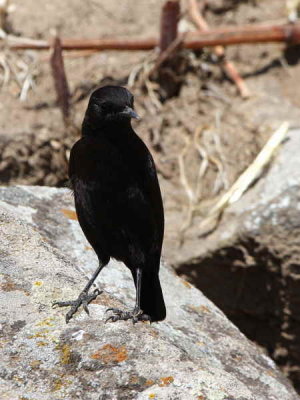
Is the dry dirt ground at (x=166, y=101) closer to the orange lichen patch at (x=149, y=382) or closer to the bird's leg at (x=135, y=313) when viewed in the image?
the bird's leg at (x=135, y=313)

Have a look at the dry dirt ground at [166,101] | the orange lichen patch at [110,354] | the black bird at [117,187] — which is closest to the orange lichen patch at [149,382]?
the orange lichen patch at [110,354]

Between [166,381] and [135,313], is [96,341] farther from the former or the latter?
[135,313]

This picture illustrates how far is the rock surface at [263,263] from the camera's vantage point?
5.79m

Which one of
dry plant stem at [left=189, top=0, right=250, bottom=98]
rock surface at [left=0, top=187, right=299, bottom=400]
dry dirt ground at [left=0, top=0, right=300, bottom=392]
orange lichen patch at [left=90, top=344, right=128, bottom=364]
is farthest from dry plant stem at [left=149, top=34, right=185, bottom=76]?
orange lichen patch at [left=90, top=344, right=128, bottom=364]

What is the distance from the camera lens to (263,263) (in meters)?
5.89

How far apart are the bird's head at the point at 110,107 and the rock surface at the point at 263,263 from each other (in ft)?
7.68

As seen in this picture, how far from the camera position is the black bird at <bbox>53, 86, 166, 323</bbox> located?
373cm

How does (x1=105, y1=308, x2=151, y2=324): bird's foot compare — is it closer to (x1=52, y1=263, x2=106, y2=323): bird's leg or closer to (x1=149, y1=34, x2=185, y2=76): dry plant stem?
(x1=52, y1=263, x2=106, y2=323): bird's leg

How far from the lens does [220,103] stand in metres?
7.60

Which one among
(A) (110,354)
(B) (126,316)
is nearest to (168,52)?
(B) (126,316)

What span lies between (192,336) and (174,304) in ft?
1.14

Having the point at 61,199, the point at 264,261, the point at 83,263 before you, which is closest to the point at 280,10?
the point at 264,261

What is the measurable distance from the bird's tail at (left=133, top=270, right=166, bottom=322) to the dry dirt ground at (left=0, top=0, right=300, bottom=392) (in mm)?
2089

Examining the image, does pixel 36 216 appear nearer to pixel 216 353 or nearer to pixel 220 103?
pixel 216 353
